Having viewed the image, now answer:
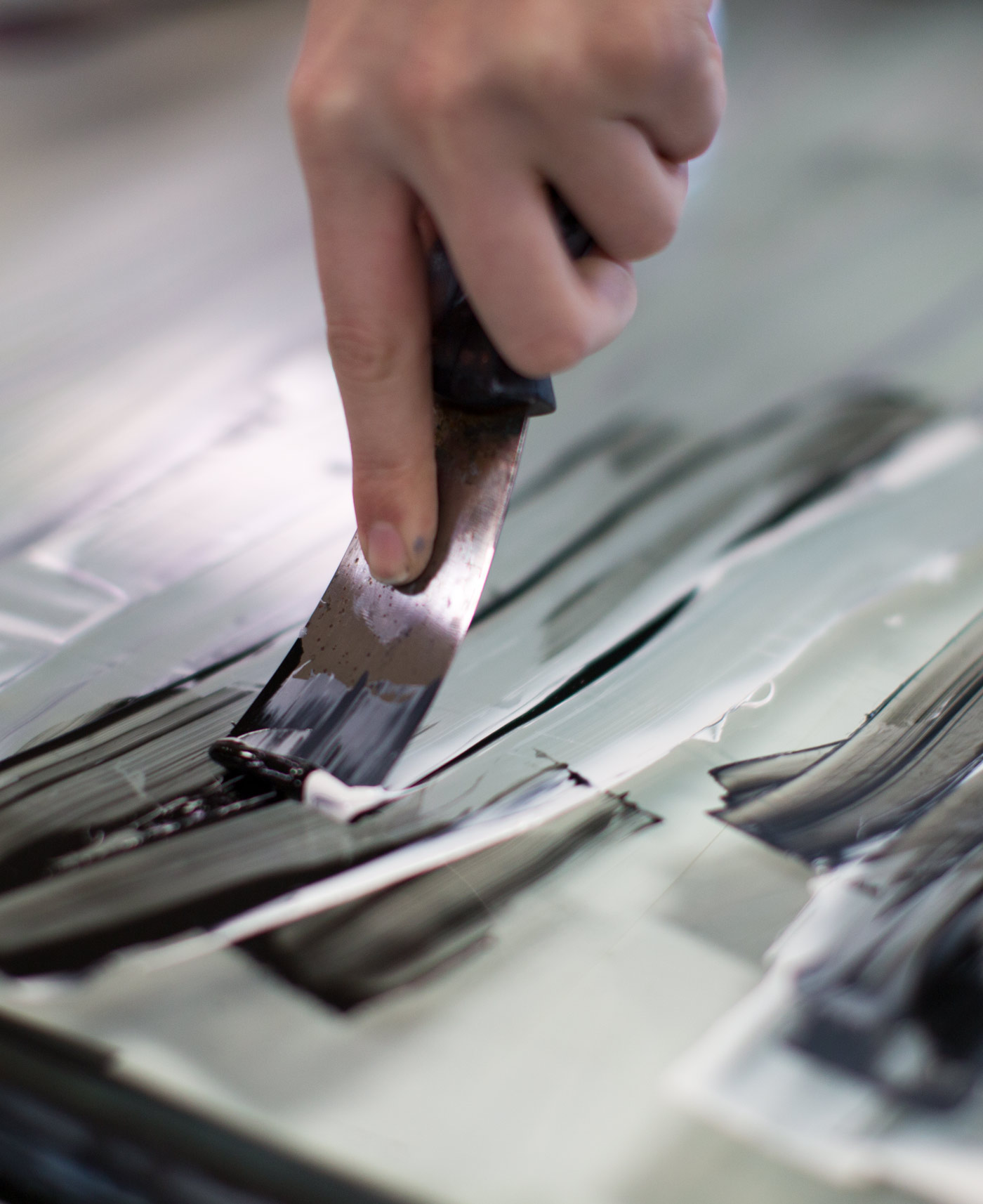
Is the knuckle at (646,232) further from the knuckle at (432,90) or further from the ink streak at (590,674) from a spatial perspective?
the ink streak at (590,674)

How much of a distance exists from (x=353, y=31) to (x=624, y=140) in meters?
0.13

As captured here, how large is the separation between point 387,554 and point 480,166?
0.19 metres

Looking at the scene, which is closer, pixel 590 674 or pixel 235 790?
pixel 235 790

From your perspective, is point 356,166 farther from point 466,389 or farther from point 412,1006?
point 412,1006

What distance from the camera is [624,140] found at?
47cm

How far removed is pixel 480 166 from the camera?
45cm

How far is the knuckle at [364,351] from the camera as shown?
0.51 meters

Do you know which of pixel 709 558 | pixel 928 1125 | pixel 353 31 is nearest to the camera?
pixel 928 1125

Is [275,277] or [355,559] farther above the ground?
[275,277]

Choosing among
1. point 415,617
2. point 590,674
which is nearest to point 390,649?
point 415,617

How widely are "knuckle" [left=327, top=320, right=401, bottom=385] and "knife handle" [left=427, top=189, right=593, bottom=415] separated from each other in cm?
4

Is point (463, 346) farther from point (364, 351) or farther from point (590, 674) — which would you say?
point (590, 674)

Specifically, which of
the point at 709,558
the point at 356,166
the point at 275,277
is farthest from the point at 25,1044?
the point at 275,277

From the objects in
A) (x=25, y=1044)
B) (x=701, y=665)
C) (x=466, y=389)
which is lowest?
(x=25, y=1044)
